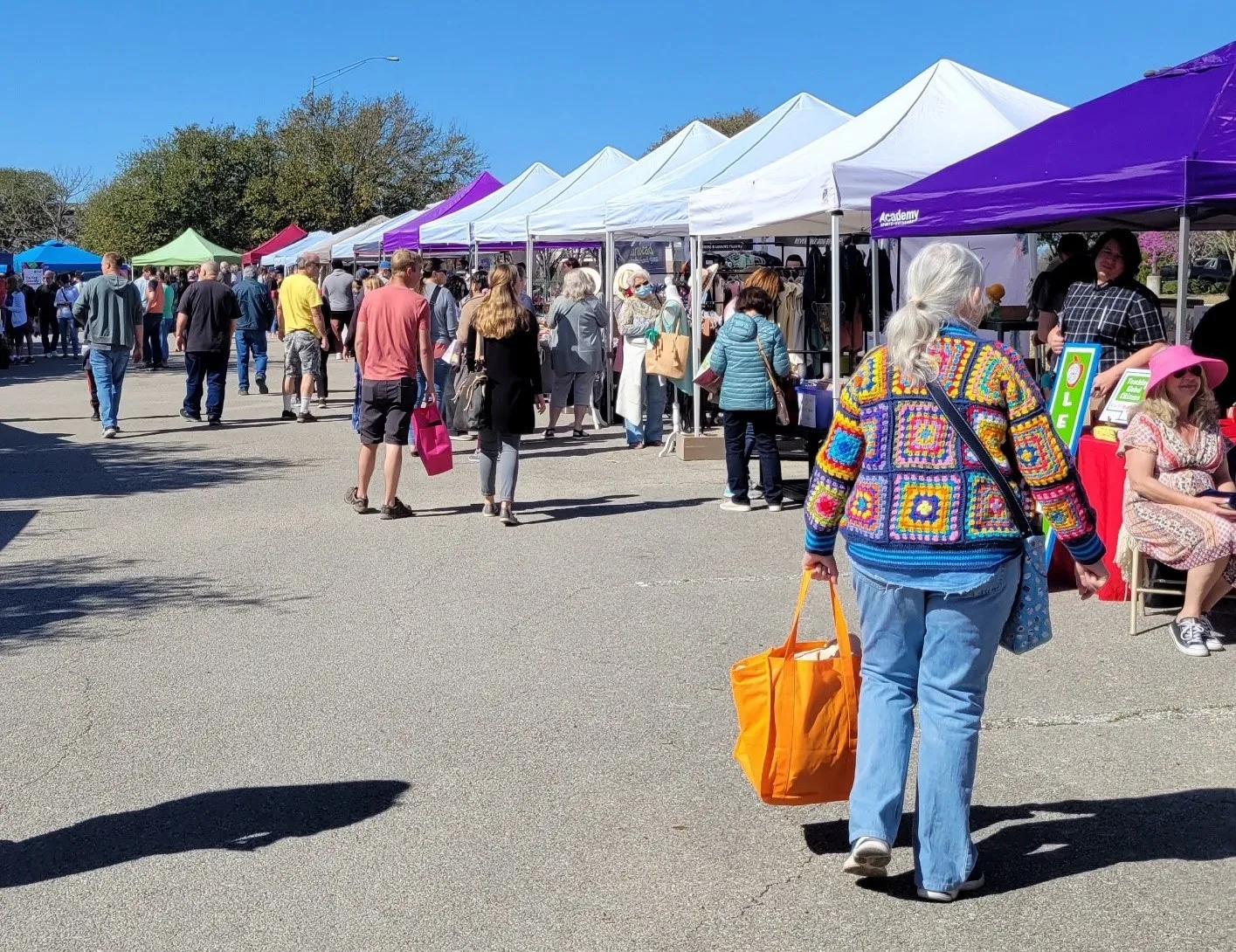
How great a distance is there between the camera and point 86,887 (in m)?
4.27

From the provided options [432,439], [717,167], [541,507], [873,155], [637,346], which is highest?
[717,167]

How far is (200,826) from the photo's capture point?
4.74m

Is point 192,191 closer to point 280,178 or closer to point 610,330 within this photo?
point 280,178

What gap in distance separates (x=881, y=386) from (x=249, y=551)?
645cm

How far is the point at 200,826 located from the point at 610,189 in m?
14.1

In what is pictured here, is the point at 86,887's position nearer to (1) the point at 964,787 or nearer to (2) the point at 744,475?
(1) the point at 964,787

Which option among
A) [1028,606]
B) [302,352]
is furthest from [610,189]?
[1028,606]

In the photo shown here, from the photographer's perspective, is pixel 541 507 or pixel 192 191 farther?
pixel 192 191

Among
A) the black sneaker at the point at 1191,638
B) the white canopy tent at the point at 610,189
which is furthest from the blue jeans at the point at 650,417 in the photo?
the black sneaker at the point at 1191,638

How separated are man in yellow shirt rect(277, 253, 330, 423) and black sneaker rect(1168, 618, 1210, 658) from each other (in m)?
12.5

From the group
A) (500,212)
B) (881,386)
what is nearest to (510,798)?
(881,386)

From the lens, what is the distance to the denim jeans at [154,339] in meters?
28.2

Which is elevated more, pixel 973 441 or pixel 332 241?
pixel 332 241

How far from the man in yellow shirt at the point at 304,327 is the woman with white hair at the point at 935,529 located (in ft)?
46.6
